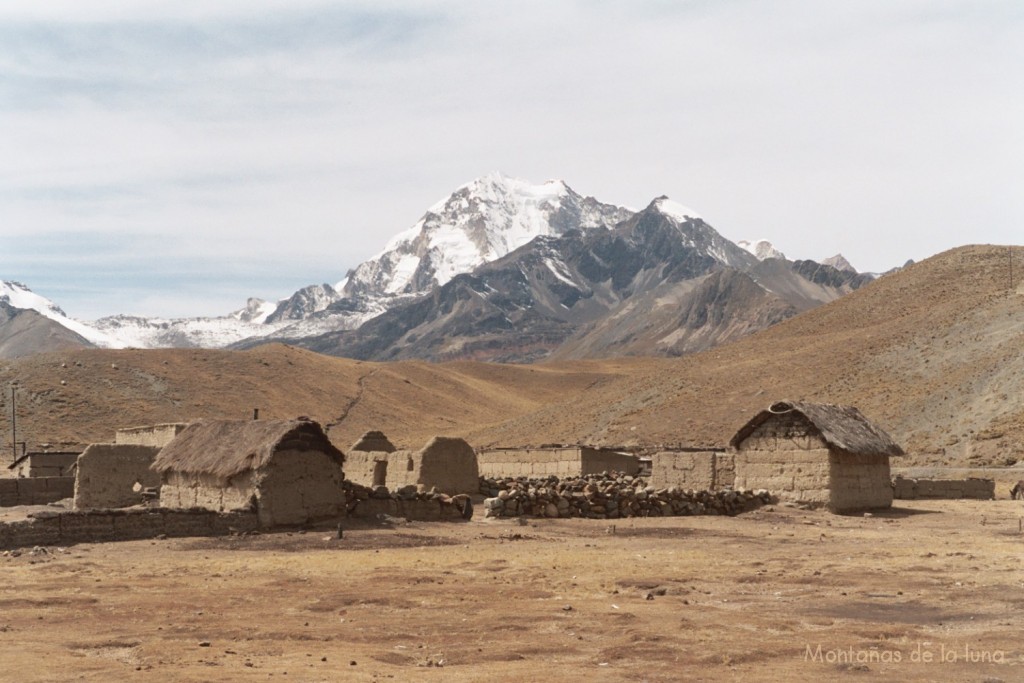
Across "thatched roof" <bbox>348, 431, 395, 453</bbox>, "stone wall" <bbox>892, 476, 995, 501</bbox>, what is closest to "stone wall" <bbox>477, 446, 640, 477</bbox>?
"thatched roof" <bbox>348, 431, 395, 453</bbox>

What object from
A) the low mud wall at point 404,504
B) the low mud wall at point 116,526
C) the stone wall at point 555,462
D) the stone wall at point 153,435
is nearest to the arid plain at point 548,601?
the low mud wall at point 116,526

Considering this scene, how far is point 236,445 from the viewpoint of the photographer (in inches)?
947

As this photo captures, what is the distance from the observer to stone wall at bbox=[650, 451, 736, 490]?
2925 centimetres

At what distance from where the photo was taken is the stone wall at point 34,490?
30047 millimetres

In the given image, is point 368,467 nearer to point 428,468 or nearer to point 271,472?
point 428,468

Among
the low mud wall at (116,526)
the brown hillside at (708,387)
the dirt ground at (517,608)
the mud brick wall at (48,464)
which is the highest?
the brown hillside at (708,387)

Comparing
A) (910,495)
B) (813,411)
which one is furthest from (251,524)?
(910,495)

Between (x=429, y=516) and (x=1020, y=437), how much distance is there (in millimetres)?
32860

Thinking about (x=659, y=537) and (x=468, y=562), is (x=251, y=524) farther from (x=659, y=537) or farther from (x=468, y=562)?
(x=659, y=537)

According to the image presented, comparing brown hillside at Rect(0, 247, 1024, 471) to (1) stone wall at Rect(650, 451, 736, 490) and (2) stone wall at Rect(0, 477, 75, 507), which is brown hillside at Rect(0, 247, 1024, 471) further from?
(2) stone wall at Rect(0, 477, 75, 507)

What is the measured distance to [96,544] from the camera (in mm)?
19781

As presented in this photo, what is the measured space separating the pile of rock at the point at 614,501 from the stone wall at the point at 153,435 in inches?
497

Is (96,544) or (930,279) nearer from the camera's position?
(96,544)

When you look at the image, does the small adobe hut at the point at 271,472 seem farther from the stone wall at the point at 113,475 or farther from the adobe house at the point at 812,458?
the adobe house at the point at 812,458
